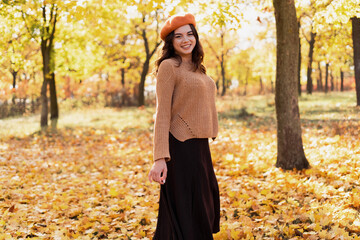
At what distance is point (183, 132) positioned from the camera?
2461 mm

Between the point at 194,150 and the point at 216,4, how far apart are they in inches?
166

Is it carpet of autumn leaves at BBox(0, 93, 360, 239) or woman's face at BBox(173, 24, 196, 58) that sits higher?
woman's face at BBox(173, 24, 196, 58)

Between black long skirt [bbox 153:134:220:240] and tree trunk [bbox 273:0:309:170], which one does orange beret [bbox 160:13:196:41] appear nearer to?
black long skirt [bbox 153:134:220:240]

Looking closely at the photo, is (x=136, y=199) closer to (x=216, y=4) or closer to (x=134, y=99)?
(x=216, y=4)

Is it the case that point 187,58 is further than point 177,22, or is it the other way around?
point 187,58

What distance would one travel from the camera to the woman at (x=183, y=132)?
241 cm

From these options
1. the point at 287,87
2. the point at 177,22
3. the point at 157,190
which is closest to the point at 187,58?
the point at 177,22

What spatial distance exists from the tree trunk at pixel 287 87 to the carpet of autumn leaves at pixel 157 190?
1.06ft

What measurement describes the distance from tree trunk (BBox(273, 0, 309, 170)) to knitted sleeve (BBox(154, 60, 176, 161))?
3985mm

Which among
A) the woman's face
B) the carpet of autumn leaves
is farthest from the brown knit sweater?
the carpet of autumn leaves

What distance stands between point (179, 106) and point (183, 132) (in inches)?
7.9

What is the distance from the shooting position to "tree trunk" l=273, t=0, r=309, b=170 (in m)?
5.71

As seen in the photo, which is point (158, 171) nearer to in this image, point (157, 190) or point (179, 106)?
point (179, 106)

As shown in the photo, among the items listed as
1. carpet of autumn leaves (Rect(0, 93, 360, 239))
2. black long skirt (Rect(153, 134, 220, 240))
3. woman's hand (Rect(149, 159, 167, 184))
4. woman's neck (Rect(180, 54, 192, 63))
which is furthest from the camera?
carpet of autumn leaves (Rect(0, 93, 360, 239))
